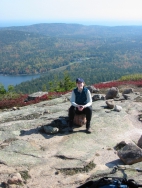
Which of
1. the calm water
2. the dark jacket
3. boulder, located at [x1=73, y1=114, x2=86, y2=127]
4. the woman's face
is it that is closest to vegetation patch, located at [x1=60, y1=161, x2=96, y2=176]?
boulder, located at [x1=73, y1=114, x2=86, y2=127]

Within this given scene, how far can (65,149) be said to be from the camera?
322 inches

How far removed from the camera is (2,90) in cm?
2416

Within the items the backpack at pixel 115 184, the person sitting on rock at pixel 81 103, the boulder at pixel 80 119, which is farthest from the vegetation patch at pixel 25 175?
the boulder at pixel 80 119

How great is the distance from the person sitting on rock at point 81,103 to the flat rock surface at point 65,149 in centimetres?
56

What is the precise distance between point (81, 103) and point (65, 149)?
2337 mm

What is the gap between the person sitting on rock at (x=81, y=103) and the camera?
374 inches

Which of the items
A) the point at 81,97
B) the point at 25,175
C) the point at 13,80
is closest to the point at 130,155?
the point at 25,175

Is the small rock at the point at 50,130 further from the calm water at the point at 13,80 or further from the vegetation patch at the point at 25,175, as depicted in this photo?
the calm water at the point at 13,80

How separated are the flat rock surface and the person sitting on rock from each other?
56cm

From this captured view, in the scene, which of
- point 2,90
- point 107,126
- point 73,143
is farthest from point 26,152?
point 2,90

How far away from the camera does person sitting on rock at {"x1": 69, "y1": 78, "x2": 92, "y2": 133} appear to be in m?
9.51

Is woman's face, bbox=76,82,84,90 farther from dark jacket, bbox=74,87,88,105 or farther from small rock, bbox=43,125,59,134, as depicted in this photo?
small rock, bbox=43,125,59,134

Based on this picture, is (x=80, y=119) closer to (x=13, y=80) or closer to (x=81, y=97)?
(x=81, y=97)

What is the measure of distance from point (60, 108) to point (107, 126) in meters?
3.59
